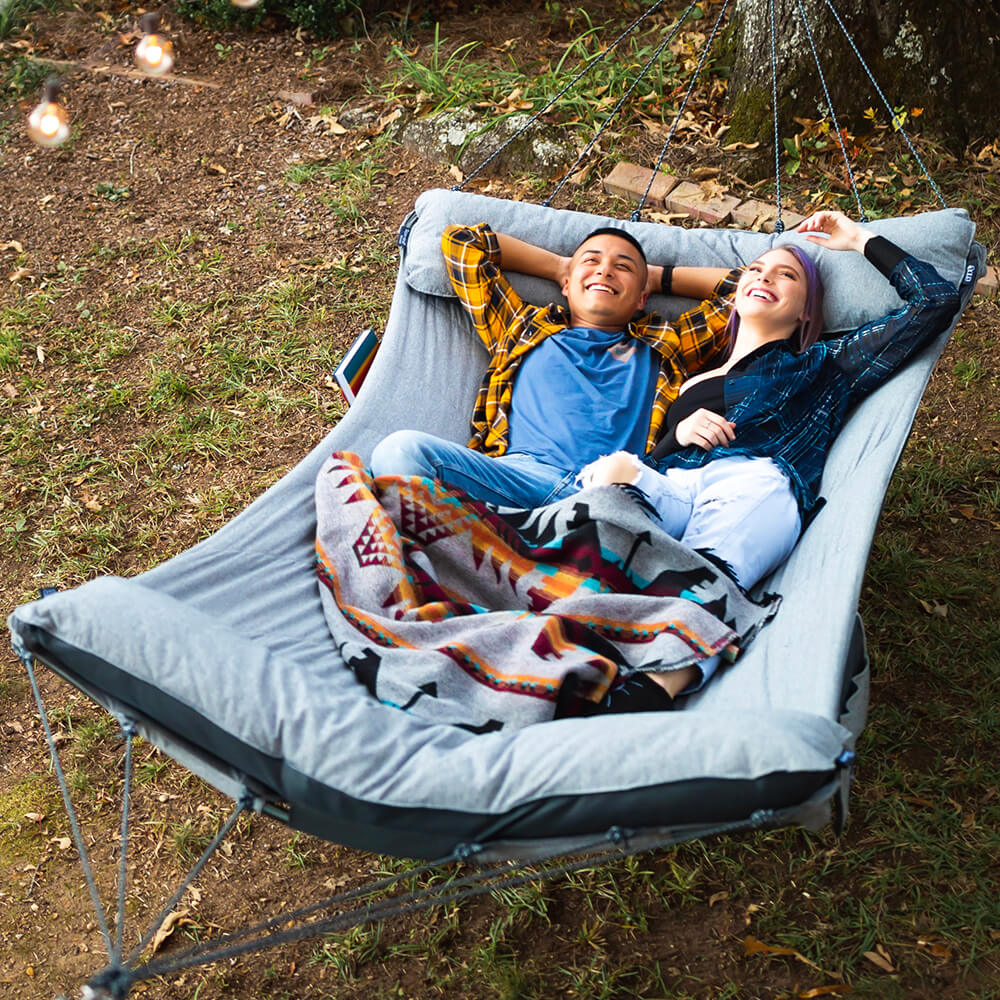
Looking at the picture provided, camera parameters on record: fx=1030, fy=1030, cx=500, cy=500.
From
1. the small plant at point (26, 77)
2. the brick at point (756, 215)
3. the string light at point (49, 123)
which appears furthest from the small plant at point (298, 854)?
the small plant at point (26, 77)

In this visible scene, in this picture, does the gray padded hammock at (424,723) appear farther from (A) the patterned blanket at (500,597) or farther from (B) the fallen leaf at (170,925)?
(B) the fallen leaf at (170,925)

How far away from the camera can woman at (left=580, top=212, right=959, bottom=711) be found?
2.07 m

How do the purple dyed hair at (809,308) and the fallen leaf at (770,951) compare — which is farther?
the purple dyed hair at (809,308)

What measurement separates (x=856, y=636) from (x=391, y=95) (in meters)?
3.71

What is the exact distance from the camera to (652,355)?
2.68m

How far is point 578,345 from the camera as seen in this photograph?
2668 millimetres

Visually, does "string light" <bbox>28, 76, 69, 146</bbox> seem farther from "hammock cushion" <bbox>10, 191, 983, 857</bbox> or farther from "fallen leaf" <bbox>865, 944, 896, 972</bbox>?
"fallen leaf" <bbox>865, 944, 896, 972</bbox>

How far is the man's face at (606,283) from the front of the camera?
2.65 metres

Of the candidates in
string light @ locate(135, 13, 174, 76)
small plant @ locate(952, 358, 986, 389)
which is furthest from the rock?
small plant @ locate(952, 358, 986, 389)

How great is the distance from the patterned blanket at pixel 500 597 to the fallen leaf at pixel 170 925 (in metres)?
0.72

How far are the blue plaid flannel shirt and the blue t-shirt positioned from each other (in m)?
0.16

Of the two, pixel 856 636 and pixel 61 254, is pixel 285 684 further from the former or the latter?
pixel 61 254

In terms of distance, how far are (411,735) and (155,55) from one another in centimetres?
452

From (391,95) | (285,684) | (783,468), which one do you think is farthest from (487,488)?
(391,95)
